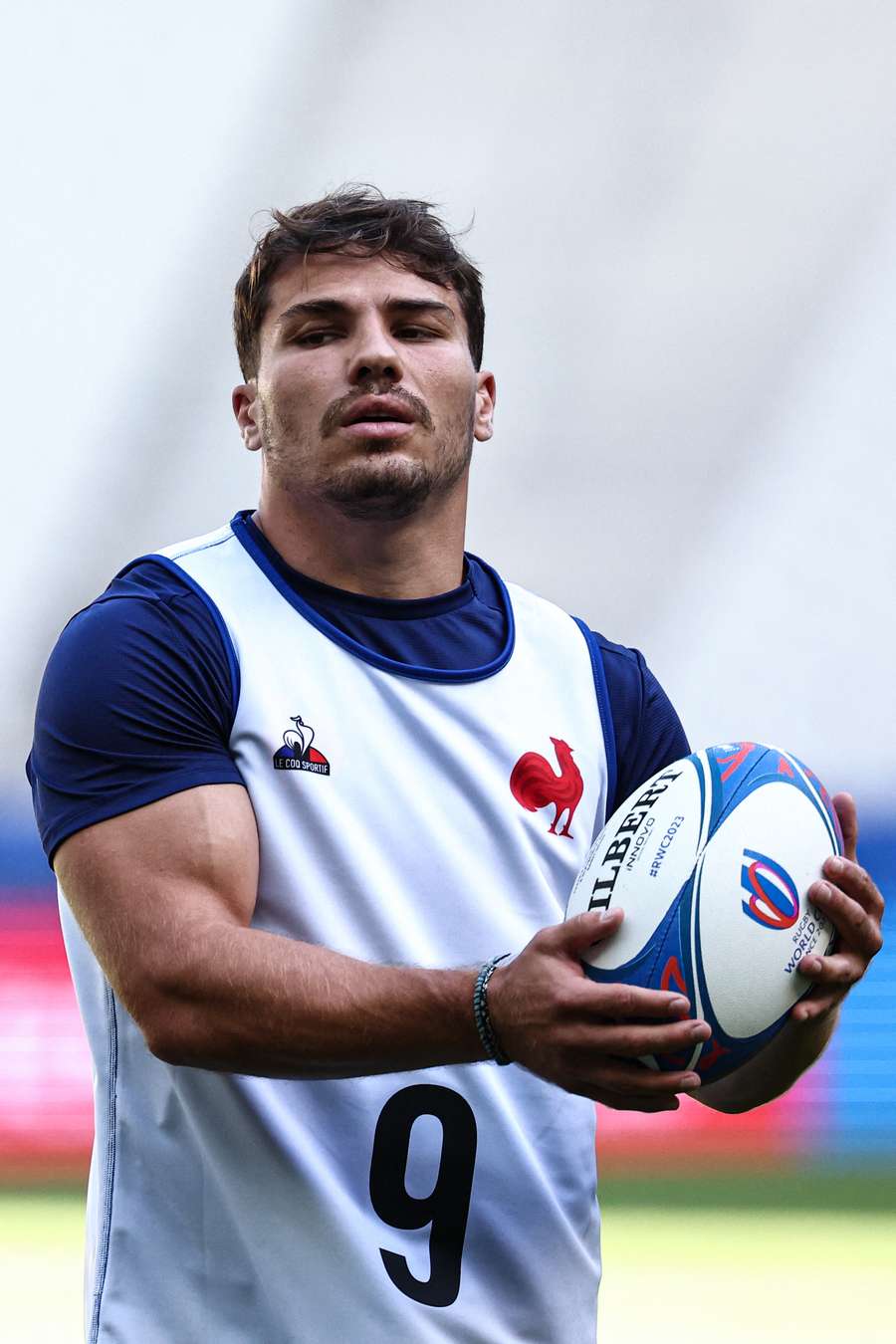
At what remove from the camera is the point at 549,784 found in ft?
5.74

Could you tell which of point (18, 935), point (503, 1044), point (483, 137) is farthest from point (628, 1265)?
point (483, 137)

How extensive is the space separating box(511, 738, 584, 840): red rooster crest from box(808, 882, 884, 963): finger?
361 mm

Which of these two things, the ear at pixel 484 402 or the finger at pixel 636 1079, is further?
the ear at pixel 484 402

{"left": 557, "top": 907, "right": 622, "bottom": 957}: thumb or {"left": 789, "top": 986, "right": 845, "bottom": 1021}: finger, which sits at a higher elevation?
{"left": 557, "top": 907, "right": 622, "bottom": 957}: thumb

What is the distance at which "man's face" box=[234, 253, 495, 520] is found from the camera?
5.72 ft

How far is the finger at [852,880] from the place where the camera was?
4.84 ft

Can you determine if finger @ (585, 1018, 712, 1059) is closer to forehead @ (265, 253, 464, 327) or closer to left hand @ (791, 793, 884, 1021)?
left hand @ (791, 793, 884, 1021)

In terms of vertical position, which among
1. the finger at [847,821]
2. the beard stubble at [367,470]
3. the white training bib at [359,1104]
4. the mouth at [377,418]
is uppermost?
the mouth at [377,418]

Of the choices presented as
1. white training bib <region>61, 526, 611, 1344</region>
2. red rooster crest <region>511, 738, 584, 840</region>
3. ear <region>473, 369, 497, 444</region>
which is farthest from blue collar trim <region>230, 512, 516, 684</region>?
ear <region>473, 369, 497, 444</region>

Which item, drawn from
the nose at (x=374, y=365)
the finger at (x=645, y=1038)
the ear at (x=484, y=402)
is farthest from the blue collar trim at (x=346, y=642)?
the finger at (x=645, y=1038)

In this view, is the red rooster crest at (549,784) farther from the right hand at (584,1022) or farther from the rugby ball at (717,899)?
the right hand at (584,1022)

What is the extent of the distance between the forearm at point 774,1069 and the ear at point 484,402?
0.88 meters

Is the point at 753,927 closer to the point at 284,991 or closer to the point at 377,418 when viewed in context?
the point at 284,991

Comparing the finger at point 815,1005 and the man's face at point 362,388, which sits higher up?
the man's face at point 362,388
